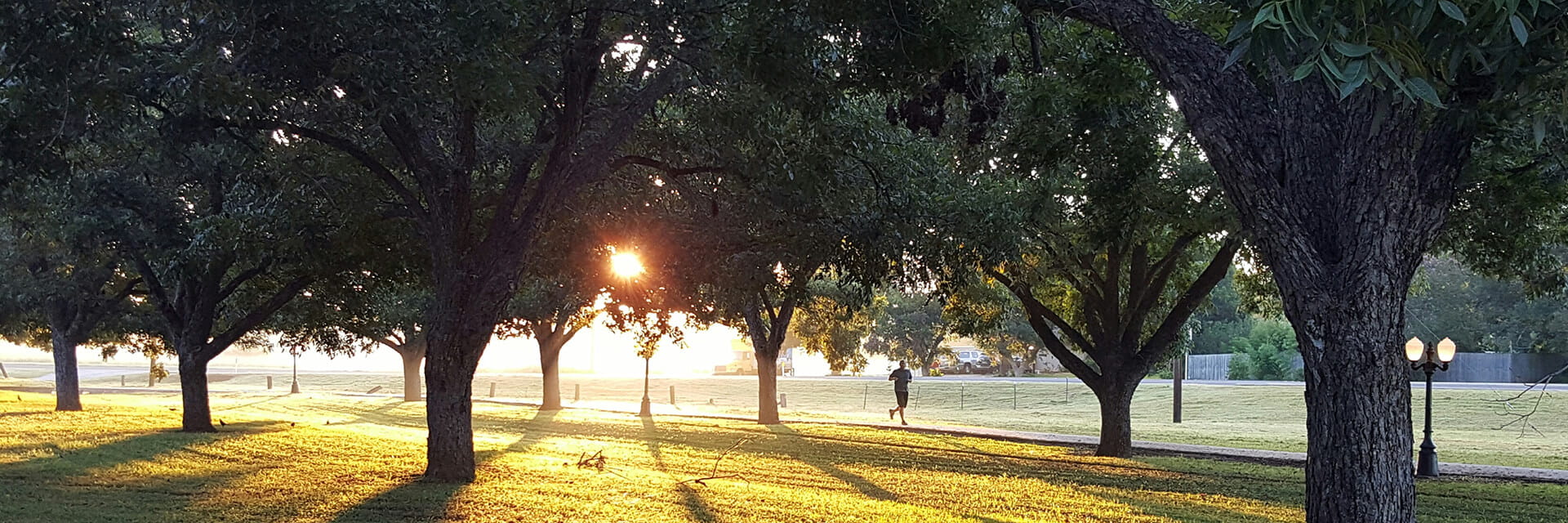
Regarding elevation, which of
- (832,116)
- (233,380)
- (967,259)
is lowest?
(233,380)

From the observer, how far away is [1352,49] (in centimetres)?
405

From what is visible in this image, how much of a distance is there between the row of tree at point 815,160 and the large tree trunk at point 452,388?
4cm

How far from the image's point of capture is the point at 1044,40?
11.4 meters

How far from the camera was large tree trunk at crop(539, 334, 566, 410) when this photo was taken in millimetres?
36875

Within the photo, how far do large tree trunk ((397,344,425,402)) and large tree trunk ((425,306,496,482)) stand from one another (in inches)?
1274

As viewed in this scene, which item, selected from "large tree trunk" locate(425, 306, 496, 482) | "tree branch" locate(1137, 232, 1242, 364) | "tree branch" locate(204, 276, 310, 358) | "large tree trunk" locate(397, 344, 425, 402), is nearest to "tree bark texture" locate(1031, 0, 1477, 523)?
"large tree trunk" locate(425, 306, 496, 482)

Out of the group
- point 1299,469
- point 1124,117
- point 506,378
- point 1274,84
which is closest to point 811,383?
point 506,378

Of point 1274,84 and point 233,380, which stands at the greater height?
point 1274,84

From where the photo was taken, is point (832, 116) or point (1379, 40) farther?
point (832, 116)

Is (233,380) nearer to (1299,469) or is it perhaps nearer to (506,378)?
(506,378)

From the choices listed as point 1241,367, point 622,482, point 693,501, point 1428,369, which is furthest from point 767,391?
point 1241,367

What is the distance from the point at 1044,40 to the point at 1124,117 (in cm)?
180

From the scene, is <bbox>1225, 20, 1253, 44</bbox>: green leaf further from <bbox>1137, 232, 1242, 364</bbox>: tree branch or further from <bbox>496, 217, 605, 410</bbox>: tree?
<bbox>1137, 232, 1242, 364</bbox>: tree branch

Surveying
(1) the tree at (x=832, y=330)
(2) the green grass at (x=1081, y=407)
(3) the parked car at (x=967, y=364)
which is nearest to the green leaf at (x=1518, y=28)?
(2) the green grass at (x=1081, y=407)
